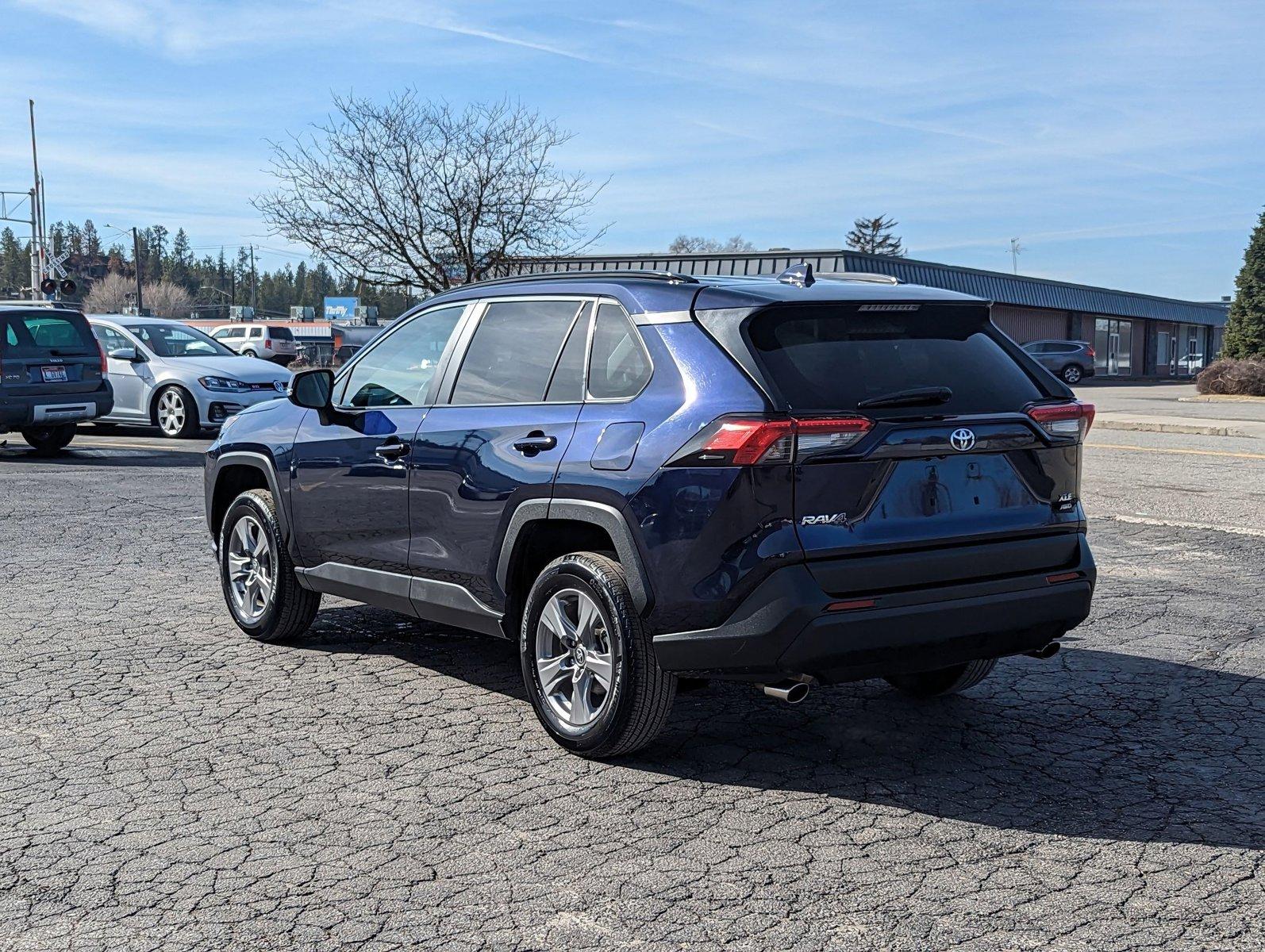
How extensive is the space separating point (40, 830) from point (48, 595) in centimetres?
418

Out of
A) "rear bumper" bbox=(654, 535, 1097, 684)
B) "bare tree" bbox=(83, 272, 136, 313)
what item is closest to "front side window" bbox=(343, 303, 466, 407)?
"rear bumper" bbox=(654, 535, 1097, 684)

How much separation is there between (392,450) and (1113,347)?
6897cm

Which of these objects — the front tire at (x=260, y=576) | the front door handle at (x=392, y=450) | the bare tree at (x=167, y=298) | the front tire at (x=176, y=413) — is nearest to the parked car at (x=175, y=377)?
the front tire at (x=176, y=413)

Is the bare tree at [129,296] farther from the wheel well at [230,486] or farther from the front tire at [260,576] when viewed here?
the front tire at [260,576]

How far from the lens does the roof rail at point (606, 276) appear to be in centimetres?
512

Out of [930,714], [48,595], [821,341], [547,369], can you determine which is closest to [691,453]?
[821,341]

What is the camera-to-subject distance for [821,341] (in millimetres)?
4793

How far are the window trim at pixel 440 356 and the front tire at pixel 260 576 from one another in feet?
Answer: 2.36

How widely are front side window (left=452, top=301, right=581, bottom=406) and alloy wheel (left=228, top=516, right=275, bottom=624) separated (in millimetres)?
1815

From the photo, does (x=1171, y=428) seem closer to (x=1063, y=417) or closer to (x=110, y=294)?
(x=1063, y=417)

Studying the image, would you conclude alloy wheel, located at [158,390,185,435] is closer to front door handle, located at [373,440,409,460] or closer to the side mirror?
the side mirror

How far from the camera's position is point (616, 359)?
16.9ft

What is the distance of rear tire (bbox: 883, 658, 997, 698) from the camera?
585cm

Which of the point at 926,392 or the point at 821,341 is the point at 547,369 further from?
the point at 926,392
